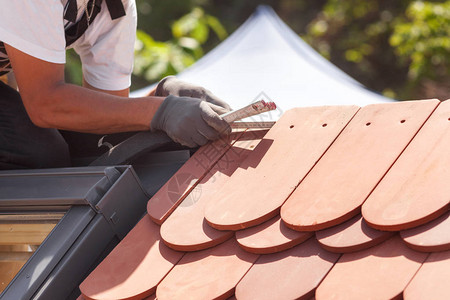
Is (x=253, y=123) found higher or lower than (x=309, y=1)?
higher

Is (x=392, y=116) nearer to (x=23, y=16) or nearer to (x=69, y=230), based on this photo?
(x=69, y=230)

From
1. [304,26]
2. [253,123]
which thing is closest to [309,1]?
[304,26]

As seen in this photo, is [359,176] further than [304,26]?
No

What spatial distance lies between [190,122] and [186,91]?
33 centimetres

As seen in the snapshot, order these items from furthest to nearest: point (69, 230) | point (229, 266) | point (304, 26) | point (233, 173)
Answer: point (304, 26) → point (233, 173) → point (69, 230) → point (229, 266)

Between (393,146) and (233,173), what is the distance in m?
0.37

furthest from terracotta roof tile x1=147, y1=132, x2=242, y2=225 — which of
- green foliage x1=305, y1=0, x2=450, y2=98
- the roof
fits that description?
green foliage x1=305, y1=0, x2=450, y2=98

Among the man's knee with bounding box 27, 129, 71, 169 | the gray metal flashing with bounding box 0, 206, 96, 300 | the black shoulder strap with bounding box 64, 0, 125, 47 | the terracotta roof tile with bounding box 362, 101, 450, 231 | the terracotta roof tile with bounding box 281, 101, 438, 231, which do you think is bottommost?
the terracotta roof tile with bounding box 362, 101, 450, 231

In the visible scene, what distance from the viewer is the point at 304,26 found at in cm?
1167

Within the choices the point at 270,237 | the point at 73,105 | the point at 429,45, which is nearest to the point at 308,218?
the point at 270,237

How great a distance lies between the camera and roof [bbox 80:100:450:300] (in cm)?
98

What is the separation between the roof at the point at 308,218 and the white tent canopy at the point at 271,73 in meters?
1.67

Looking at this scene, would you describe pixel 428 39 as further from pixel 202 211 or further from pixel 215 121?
pixel 202 211

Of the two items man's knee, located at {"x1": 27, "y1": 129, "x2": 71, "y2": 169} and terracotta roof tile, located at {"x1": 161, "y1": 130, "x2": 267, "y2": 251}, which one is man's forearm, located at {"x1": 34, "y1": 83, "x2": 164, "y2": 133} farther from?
terracotta roof tile, located at {"x1": 161, "y1": 130, "x2": 267, "y2": 251}
